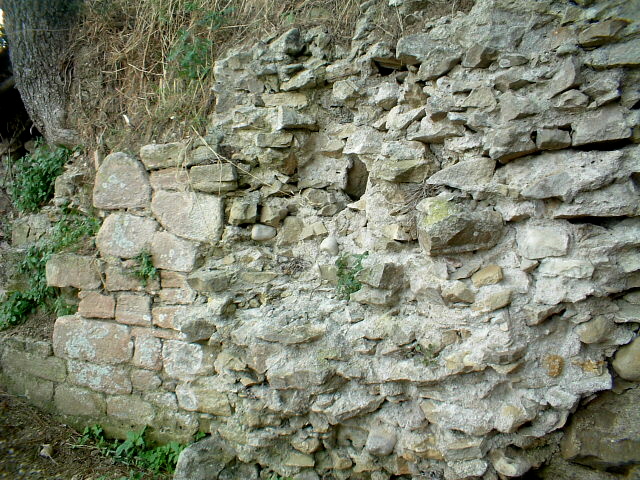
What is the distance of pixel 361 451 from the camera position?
Result: 227 centimetres

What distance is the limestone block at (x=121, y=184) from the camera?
2.90 metres

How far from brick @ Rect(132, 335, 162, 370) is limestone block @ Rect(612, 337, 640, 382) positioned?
96.6 inches

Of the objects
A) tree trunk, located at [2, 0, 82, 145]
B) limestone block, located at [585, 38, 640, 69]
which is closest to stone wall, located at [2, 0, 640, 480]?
limestone block, located at [585, 38, 640, 69]

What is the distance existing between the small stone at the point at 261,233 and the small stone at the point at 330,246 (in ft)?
1.12

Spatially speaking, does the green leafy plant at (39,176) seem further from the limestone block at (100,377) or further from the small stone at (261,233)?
the small stone at (261,233)

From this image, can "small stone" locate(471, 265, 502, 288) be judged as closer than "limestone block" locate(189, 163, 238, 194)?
Yes

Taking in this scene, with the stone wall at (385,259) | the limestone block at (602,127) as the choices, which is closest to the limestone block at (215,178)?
the stone wall at (385,259)

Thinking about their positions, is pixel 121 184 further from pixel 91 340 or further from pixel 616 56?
pixel 616 56

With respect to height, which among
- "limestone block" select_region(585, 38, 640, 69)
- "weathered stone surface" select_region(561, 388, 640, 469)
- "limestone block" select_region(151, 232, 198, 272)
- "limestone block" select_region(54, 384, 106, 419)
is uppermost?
"limestone block" select_region(585, 38, 640, 69)

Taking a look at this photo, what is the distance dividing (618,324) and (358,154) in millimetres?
1455

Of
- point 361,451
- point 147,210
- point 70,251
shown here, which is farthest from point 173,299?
point 361,451

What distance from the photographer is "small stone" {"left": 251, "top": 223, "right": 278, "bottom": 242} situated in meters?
2.69

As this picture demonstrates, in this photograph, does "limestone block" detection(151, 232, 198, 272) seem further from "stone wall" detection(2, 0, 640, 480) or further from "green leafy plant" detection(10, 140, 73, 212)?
"green leafy plant" detection(10, 140, 73, 212)

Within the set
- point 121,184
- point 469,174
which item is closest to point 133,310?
point 121,184
